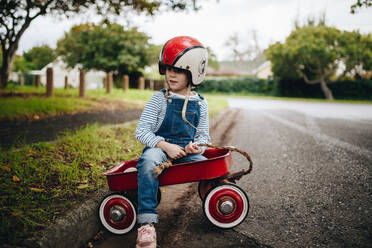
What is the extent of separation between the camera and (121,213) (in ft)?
6.38

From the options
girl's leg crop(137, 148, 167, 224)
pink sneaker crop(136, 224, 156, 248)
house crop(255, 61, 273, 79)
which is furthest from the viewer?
house crop(255, 61, 273, 79)

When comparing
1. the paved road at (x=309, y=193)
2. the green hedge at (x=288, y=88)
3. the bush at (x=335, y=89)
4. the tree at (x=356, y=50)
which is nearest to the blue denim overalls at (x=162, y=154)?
the paved road at (x=309, y=193)

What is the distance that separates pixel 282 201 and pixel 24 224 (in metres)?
2.10

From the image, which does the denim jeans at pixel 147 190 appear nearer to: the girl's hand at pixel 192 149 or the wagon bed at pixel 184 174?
the wagon bed at pixel 184 174

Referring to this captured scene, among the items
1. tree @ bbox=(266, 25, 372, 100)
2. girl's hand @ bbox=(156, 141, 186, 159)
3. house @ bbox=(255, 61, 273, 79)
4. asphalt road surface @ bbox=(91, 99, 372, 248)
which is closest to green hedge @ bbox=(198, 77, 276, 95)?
tree @ bbox=(266, 25, 372, 100)

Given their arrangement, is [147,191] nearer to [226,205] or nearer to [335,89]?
[226,205]

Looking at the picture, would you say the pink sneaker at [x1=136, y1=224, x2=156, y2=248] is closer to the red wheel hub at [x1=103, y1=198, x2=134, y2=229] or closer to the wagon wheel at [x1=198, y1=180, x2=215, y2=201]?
the red wheel hub at [x1=103, y1=198, x2=134, y2=229]

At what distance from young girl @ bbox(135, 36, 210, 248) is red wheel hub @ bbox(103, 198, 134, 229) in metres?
0.21

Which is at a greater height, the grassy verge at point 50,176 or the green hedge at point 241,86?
the green hedge at point 241,86

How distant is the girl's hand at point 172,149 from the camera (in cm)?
195

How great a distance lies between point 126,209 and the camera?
1963 millimetres

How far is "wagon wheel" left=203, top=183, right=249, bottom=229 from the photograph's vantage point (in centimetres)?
194

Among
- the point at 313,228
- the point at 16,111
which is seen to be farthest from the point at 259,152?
the point at 16,111

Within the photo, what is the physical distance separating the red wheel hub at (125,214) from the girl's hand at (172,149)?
0.50m
